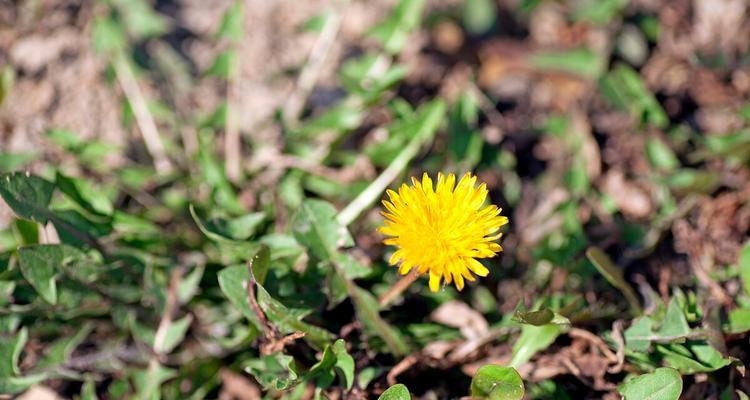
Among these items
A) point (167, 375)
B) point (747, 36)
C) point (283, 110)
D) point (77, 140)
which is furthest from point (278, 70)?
point (747, 36)

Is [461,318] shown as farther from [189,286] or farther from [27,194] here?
[27,194]

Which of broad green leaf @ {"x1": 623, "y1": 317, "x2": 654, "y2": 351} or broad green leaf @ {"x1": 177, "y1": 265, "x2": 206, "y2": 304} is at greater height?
broad green leaf @ {"x1": 623, "y1": 317, "x2": 654, "y2": 351}

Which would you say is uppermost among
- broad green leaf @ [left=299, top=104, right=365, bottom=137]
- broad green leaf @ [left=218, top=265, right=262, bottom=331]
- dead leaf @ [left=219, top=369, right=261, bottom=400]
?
broad green leaf @ [left=299, top=104, right=365, bottom=137]

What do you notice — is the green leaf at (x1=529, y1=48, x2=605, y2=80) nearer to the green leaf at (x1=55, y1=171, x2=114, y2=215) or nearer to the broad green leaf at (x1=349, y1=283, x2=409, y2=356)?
the broad green leaf at (x1=349, y1=283, x2=409, y2=356)

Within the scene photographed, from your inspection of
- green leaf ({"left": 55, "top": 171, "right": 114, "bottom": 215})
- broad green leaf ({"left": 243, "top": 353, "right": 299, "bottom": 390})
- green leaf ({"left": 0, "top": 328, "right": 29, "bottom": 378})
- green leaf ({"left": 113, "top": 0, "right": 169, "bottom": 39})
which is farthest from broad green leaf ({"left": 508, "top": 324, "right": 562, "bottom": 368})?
green leaf ({"left": 113, "top": 0, "right": 169, "bottom": 39})

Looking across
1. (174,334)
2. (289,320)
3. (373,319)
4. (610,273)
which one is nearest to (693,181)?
(610,273)

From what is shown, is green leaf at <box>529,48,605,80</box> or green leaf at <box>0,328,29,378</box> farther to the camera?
green leaf at <box>529,48,605,80</box>

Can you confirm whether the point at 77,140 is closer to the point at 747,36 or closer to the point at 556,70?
the point at 556,70
